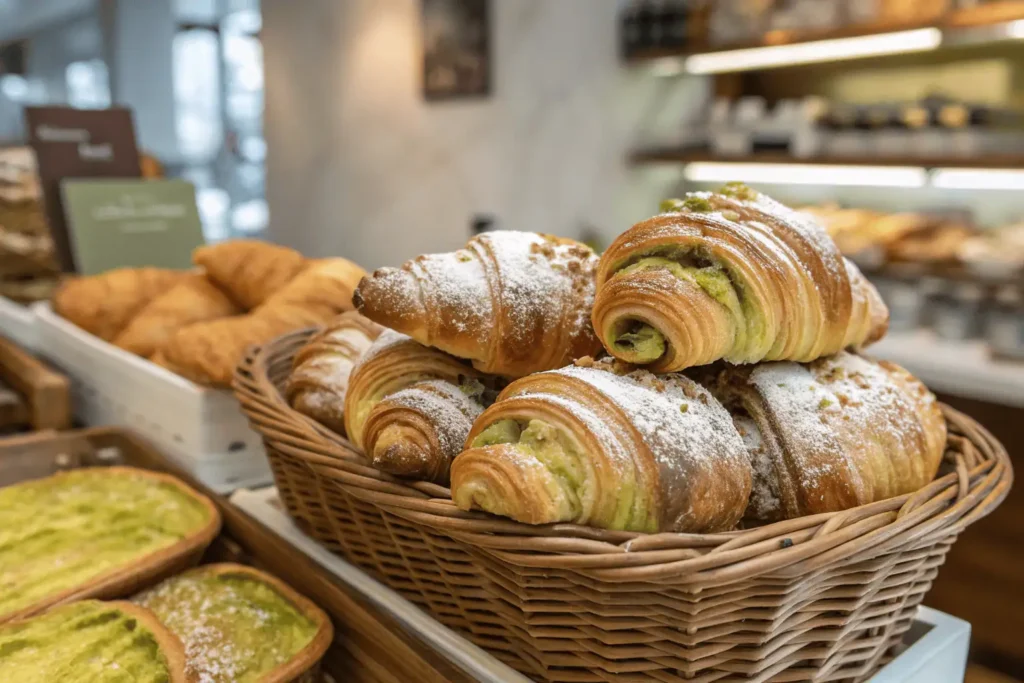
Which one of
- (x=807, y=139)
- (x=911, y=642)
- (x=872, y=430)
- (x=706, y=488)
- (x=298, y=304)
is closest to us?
(x=706, y=488)

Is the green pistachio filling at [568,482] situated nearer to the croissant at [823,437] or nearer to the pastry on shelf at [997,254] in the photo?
the croissant at [823,437]

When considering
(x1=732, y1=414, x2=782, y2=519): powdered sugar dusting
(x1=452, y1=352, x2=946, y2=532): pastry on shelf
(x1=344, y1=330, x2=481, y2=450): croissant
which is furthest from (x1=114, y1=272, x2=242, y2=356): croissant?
(x1=732, y1=414, x2=782, y2=519): powdered sugar dusting

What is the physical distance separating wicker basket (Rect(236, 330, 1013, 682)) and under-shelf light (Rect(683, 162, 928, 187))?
7.95ft

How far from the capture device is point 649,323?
719 mm

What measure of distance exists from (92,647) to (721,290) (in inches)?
28.2

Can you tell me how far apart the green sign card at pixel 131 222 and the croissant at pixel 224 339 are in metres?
0.79

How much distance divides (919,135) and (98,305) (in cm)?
261

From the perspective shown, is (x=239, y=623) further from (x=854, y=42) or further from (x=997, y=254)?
(x=854, y=42)

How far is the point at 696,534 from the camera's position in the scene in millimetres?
629

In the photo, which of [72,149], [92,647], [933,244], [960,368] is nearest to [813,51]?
[933,244]

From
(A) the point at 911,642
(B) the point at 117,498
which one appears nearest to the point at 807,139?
(A) the point at 911,642

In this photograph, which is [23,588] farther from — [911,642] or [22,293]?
[22,293]

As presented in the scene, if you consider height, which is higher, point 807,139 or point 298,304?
point 807,139

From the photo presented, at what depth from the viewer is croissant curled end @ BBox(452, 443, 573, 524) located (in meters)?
0.63
